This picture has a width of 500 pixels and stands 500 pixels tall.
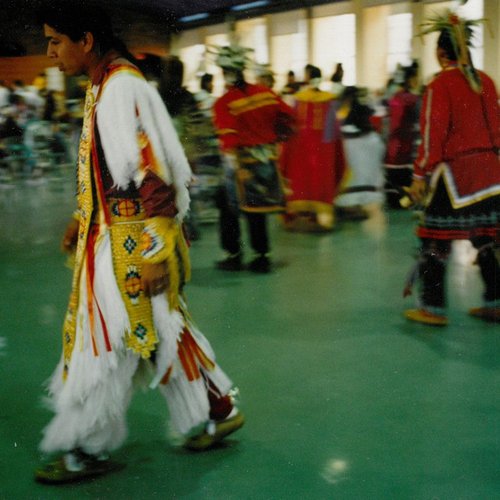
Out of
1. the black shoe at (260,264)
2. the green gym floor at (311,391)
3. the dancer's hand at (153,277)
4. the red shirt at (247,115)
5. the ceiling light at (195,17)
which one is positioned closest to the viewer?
the dancer's hand at (153,277)

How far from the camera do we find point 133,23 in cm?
2275

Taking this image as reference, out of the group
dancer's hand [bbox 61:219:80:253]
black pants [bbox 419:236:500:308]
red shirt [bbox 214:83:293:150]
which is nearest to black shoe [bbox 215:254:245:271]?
red shirt [bbox 214:83:293:150]

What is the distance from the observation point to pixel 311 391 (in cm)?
323

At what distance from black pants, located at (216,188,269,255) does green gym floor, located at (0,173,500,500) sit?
0.76ft

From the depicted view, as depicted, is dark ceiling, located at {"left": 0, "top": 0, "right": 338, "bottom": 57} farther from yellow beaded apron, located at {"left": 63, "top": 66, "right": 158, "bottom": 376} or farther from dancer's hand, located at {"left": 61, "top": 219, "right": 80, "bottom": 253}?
yellow beaded apron, located at {"left": 63, "top": 66, "right": 158, "bottom": 376}

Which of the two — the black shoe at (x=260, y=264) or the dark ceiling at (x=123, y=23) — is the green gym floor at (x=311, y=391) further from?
the dark ceiling at (x=123, y=23)

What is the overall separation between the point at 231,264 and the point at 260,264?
0.23m

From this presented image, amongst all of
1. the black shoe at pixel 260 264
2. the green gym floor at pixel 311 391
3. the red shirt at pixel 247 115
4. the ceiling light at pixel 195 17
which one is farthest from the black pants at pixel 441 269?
the ceiling light at pixel 195 17

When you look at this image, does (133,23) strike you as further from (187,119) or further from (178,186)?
(178,186)

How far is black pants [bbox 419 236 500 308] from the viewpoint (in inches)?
157

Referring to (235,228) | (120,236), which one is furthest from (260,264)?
(120,236)

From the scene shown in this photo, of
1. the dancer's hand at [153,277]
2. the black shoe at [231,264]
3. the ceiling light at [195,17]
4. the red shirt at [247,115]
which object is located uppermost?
the ceiling light at [195,17]

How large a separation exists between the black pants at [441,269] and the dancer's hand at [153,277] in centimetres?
206

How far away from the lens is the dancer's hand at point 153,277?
230 centimetres
